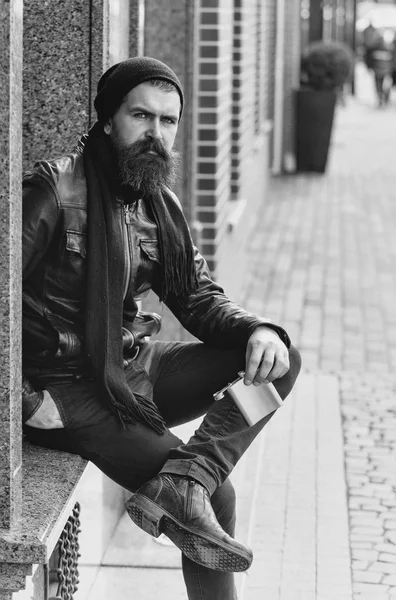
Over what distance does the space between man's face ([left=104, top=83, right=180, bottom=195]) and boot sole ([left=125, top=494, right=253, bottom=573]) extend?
2.86 feet

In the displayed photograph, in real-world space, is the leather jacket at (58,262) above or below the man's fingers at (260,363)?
above

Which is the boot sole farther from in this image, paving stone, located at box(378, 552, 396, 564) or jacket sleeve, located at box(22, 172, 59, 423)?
paving stone, located at box(378, 552, 396, 564)

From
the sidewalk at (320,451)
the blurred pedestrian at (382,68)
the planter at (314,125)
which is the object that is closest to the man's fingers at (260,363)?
the sidewalk at (320,451)

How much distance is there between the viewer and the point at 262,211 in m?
13.6

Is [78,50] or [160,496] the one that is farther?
[78,50]

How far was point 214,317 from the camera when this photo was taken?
3650 mm

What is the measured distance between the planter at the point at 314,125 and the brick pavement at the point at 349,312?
0.47 meters

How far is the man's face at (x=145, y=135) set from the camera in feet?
11.0

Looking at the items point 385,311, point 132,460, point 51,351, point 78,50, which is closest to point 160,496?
point 132,460

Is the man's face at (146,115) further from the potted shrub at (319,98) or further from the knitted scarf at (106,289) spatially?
the potted shrub at (319,98)

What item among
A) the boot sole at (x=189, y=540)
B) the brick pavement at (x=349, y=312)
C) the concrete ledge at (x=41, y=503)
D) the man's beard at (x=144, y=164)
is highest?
the man's beard at (x=144, y=164)

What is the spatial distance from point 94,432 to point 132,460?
13 centimetres

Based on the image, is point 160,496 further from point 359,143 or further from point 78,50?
point 359,143

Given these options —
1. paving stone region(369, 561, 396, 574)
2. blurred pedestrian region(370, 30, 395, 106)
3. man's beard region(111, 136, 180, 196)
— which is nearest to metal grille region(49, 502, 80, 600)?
man's beard region(111, 136, 180, 196)
